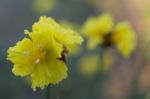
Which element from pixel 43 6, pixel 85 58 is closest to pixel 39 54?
pixel 85 58

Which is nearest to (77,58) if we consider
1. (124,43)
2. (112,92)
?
(112,92)

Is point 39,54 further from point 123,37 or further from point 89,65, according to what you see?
point 89,65

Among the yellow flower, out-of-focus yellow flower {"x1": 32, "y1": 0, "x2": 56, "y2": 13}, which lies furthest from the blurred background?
the yellow flower

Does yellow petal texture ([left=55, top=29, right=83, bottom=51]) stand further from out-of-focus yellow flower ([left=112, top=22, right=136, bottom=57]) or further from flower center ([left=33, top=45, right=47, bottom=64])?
out-of-focus yellow flower ([left=112, top=22, right=136, bottom=57])

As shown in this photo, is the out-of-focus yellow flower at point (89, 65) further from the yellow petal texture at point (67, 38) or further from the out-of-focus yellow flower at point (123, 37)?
the yellow petal texture at point (67, 38)

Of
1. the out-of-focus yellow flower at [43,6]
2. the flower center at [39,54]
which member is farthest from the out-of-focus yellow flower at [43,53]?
the out-of-focus yellow flower at [43,6]
